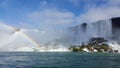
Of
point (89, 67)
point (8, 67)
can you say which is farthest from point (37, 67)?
point (89, 67)

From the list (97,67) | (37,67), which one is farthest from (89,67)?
(37,67)

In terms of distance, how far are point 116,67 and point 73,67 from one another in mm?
9368

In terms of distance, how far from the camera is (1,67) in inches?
2474

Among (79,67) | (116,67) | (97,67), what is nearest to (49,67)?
(79,67)

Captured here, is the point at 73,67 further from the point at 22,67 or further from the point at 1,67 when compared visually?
the point at 1,67

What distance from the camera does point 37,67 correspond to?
6312 centimetres

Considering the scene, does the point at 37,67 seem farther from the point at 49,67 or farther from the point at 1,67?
the point at 1,67

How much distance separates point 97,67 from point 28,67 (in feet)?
50.8

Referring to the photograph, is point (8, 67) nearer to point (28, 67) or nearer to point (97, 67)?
point (28, 67)

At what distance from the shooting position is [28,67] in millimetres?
63156

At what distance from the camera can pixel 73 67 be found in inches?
2436

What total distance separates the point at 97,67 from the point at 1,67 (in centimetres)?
2146

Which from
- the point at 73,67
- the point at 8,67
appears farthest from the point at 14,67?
the point at 73,67

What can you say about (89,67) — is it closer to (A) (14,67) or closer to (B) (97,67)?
(B) (97,67)
